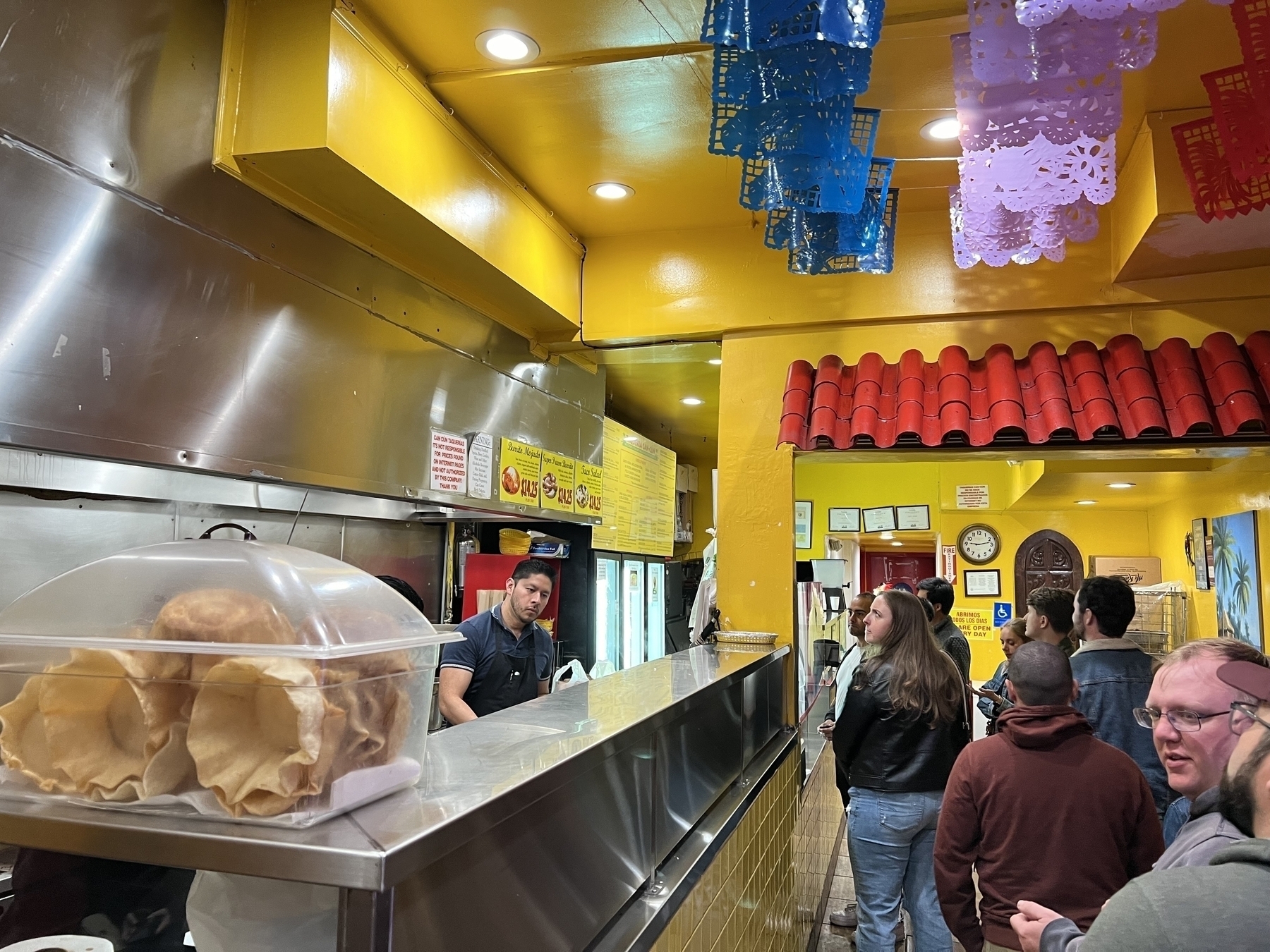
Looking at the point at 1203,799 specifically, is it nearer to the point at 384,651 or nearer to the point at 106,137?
the point at 384,651

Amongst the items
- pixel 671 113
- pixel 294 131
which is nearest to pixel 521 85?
pixel 671 113

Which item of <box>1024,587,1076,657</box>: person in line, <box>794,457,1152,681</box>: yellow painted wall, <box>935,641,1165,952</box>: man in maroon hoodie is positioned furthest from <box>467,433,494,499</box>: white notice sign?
<box>794,457,1152,681</box>: yellow painted wall

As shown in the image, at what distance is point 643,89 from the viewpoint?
3029 millimetres

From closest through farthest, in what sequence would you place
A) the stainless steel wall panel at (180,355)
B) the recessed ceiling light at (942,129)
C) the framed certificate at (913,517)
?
the stainless steel wall panel at (180,355), the recessed ceiling light at (942,129), the framed certificate at (913,517)

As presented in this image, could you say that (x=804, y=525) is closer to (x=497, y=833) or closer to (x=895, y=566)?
(x=895, y=566)

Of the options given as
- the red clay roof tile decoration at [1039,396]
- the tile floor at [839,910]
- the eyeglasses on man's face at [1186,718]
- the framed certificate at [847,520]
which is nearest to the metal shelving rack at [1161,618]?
the framed certificate at [847,520]

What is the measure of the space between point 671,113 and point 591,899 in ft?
8.65

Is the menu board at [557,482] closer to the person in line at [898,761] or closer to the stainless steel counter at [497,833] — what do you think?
the person in line at [898,761]

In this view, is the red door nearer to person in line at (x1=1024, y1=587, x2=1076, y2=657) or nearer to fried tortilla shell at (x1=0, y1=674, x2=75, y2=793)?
person in line at (x1=1024, y1=587, x2=1076, y2=657)

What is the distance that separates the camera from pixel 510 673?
369 centimetres

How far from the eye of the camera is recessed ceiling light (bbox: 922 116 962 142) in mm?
3223

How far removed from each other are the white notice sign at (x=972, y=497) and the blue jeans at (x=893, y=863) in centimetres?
522

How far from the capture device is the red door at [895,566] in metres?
14.5

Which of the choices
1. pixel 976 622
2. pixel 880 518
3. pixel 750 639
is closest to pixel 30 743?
pixel 750 639
